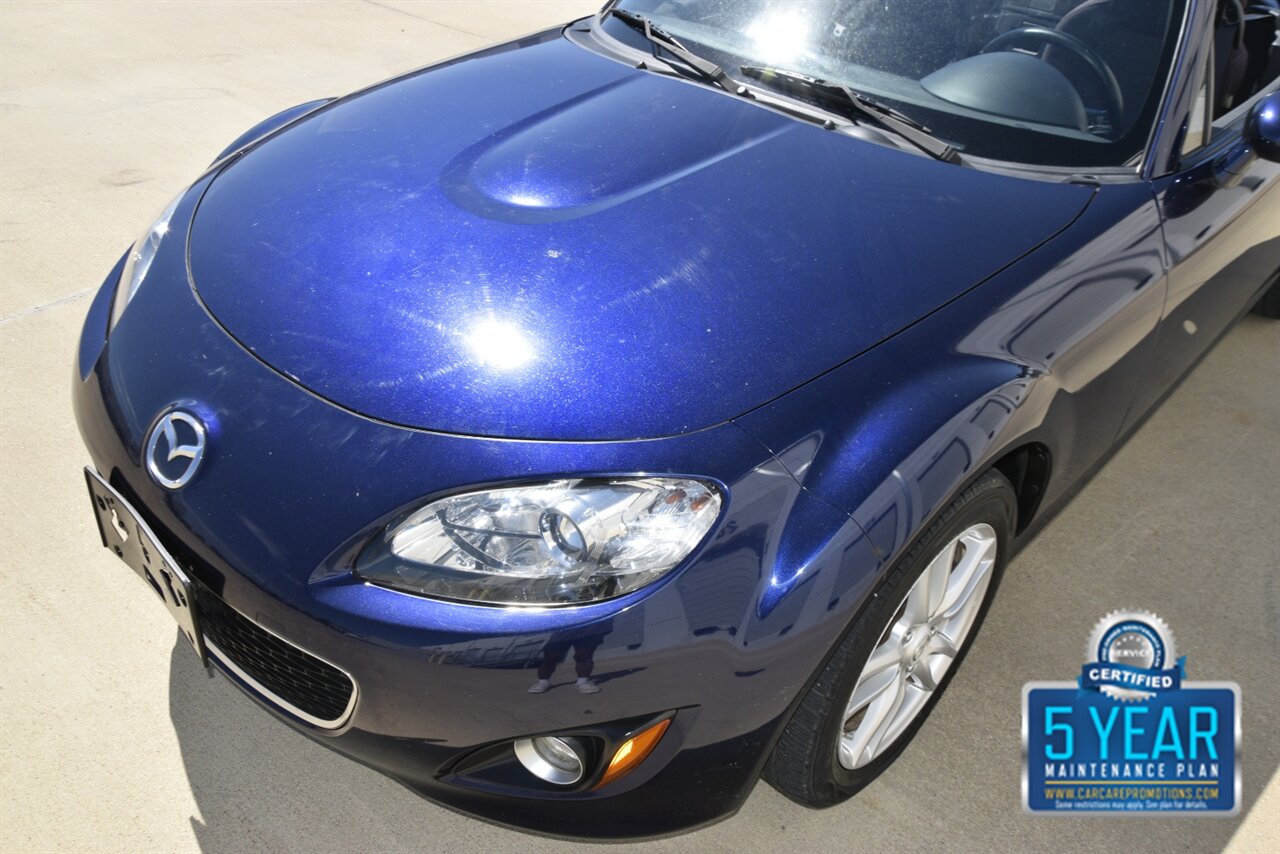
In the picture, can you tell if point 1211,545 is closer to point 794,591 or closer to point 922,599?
point 922,599

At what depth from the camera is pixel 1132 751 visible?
2303 millimetres

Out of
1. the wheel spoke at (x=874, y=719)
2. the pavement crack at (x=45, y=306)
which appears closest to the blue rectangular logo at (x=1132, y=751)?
the wheel spoke at (x=874, y=719)

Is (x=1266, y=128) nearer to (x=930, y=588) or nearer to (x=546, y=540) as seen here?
(x=930, y=588)

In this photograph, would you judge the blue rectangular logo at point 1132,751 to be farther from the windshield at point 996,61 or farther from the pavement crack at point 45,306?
the pavement crack at point 45,306

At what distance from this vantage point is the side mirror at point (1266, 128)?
2.36 metres

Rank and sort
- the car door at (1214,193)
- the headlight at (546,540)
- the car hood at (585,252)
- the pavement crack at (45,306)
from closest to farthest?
the headlight at (546,540)
the car hood at (585,252)
the car door at (1214,193)
the pavement crack at (45,306)

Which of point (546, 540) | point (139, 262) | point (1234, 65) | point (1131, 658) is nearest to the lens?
point (546, 540)

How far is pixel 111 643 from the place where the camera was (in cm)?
238

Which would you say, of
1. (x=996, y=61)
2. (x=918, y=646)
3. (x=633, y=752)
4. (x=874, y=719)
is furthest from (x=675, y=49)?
(x=633, y=752)

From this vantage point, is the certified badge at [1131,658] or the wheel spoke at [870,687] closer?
the wheel spoke at [870,687]

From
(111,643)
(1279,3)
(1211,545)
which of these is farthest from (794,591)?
(1279,3)

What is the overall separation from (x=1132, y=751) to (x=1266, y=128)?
131 cm

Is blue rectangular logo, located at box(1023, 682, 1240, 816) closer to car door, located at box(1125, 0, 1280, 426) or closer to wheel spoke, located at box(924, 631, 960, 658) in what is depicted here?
wheel spoke, located at box(924, 631, 960, 658)
